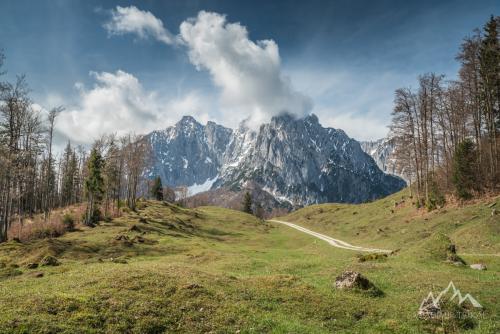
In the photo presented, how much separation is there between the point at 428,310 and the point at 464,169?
4750 centimetres

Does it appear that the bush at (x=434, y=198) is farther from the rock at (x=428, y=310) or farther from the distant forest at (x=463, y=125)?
the rock at (x=428, y=310)

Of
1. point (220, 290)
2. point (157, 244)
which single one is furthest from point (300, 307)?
point (157, 244)

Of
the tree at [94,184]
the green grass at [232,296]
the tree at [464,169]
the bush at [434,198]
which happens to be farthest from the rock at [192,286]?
the bush at [434,198]

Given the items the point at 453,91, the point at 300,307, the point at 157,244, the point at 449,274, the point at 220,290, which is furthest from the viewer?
the point at 453,91

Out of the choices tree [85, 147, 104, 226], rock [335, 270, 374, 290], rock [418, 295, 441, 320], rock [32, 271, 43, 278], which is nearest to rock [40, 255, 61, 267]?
rock [32, 271, 43, 278]

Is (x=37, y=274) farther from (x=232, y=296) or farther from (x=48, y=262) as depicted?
(x=232, y=296)

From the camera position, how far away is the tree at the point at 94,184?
65.5 meters

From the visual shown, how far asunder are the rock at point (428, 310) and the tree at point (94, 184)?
194 ft

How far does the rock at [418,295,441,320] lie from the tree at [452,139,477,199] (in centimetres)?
4647

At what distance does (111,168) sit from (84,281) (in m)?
73.9

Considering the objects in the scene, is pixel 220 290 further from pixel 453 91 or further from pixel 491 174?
pixel 453 91

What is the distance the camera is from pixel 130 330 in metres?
14.9

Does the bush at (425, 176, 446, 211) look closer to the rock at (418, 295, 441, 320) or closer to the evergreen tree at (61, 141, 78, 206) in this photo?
the rock at (418, 295, 441, 320)

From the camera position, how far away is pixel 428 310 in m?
17.3
